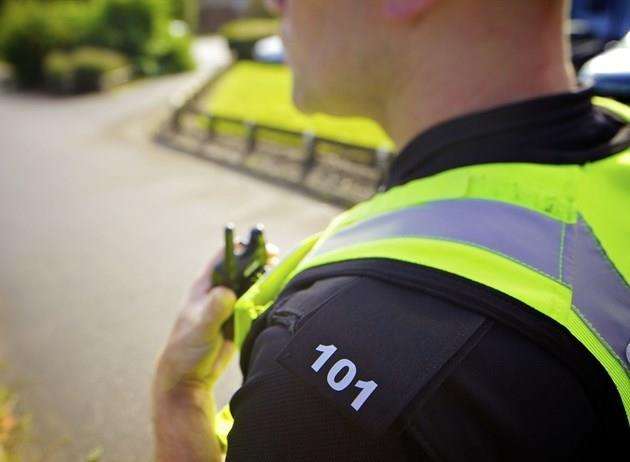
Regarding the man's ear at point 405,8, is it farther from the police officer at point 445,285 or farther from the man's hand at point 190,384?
the man's hand at point 190,384

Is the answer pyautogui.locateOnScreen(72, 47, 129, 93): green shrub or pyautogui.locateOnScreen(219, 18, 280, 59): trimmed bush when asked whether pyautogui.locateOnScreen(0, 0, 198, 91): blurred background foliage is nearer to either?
pyautogui.locateOnScreen(72, 47, 129, 93): green shrub

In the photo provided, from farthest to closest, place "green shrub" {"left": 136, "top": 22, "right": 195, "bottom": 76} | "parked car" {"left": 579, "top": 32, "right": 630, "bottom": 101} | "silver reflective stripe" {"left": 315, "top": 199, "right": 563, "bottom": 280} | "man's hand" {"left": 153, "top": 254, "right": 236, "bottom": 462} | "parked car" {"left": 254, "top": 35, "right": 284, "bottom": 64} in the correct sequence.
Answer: "green shrub" {"left": 136, "top": 22, "right": 195, "bottom": 76} < "parked car" {"left": 254, "top": 35, "right": 284, "bottom": 64} < "parked car" {"left": 579, "top": 32, "right": 630, "bottom": 101} < "man's hand" {"left": 153, "top": 254, "right": 236, "bottom": 462} < "silver reflective stripe" {"left": 315, "top": 199, "right": 563, "bottom": 280}

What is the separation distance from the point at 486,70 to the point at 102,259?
511 centimetres

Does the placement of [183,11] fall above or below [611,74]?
below

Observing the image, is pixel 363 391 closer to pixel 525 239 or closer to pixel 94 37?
pixel 525 239

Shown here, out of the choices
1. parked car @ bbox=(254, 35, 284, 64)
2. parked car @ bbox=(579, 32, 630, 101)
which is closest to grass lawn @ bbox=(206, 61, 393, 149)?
parked car @ bbox=(254, 35, 284, 64)

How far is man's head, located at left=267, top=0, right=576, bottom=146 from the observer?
46.4 inches

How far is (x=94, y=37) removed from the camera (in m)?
20.0

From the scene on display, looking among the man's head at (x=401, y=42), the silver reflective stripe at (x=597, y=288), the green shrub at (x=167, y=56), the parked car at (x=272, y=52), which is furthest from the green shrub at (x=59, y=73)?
the silver reflective stripe at (x=597, y=288)

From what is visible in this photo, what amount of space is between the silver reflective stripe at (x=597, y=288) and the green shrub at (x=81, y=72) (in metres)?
18.5

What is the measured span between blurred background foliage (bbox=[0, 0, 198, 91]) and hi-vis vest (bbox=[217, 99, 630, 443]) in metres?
18.8

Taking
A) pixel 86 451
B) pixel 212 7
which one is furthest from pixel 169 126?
pixel 212 7

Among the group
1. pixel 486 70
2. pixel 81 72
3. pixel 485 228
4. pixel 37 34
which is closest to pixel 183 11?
pixel 37 34

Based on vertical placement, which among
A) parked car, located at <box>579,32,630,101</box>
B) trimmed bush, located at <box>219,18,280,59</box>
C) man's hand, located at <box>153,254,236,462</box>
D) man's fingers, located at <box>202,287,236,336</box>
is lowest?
trimmed bush, located at <box>219,18,280,59</box>
